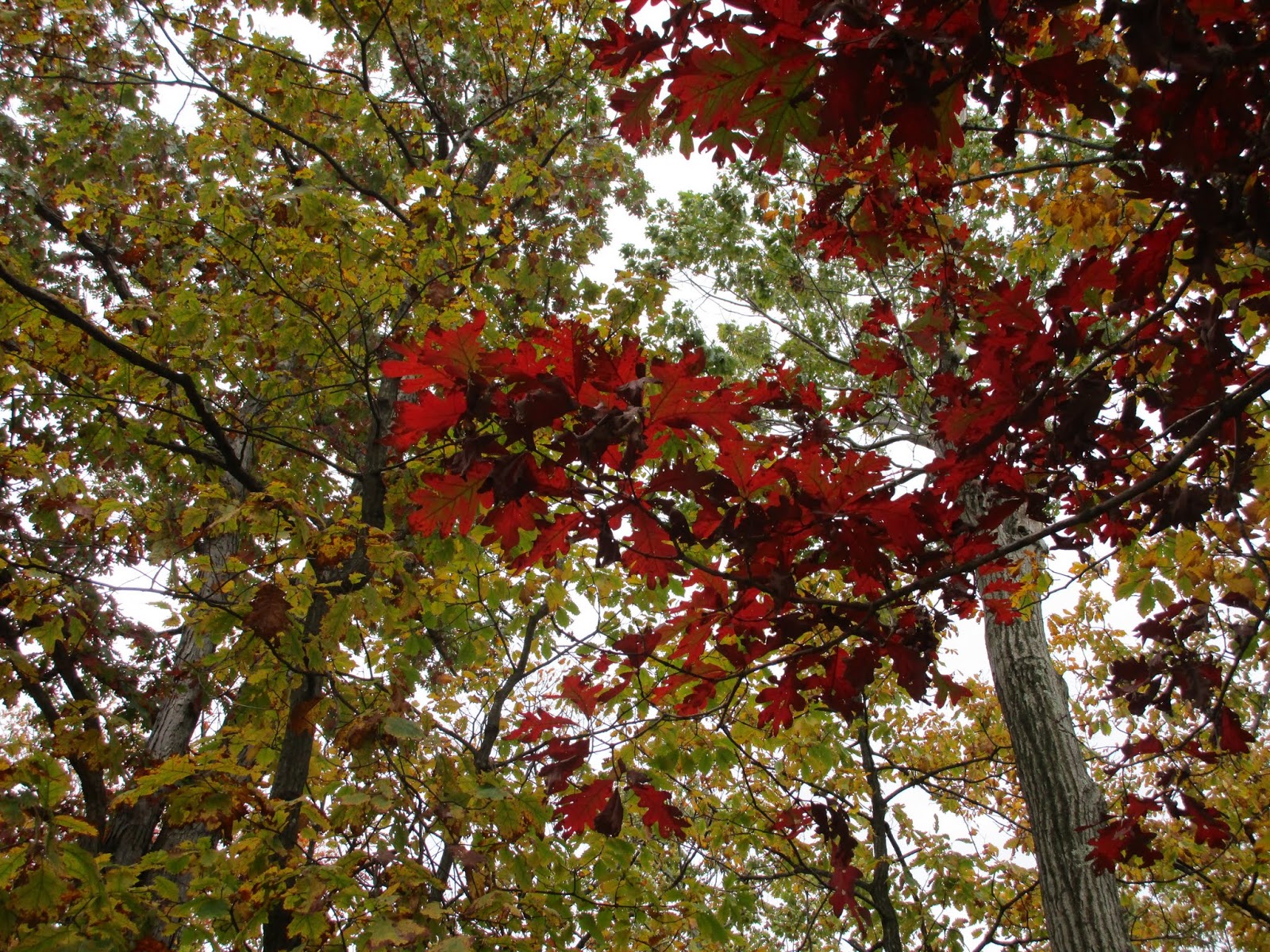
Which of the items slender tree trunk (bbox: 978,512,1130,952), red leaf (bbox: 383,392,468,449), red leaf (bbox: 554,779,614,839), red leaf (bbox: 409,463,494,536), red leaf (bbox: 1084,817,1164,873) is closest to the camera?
red leaf (bbox: 383,392,468,449)

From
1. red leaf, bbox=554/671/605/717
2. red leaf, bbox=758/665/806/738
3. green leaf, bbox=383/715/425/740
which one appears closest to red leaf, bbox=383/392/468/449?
red leaf, bbox=758/665/806/738

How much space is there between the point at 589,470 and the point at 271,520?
1.53 metres

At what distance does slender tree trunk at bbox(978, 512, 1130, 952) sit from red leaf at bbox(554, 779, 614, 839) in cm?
194

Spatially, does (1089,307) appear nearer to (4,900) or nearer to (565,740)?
(565,740)

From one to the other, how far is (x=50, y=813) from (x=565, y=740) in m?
1.49

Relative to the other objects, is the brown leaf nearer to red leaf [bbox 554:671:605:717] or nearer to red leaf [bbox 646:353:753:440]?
red leaf [bbox 554:671:605:717]

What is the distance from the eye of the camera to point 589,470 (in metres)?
1.73

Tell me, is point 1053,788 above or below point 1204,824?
above

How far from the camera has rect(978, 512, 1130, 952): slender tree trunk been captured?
125 inches

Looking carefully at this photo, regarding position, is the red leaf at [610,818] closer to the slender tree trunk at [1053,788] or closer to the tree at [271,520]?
the tree at [271,520]

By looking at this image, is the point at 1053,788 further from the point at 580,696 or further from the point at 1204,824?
the point at 580,696

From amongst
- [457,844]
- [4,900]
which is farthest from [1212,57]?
[4,900]

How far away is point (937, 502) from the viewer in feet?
5.87

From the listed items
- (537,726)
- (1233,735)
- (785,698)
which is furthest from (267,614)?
(1233,735)
